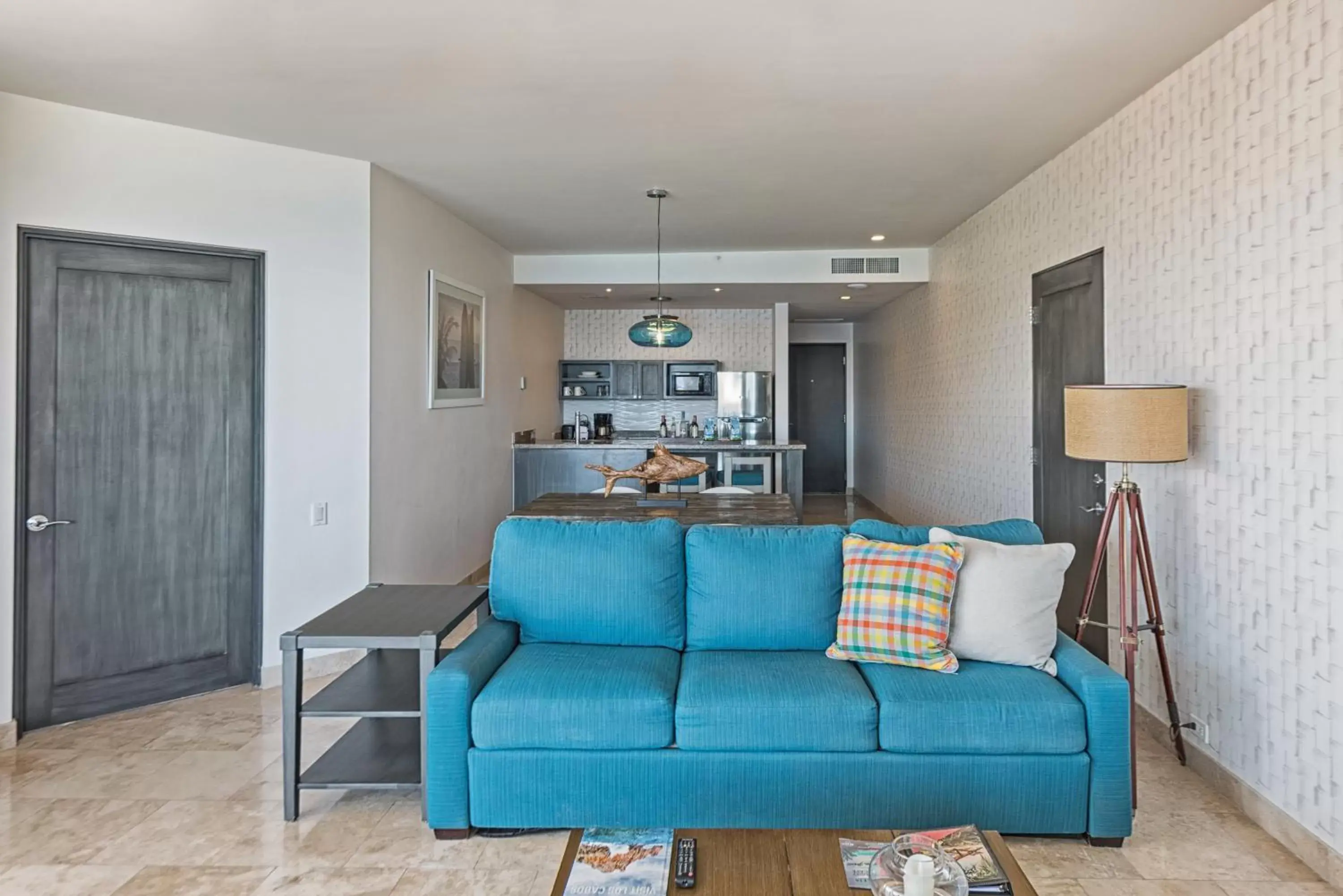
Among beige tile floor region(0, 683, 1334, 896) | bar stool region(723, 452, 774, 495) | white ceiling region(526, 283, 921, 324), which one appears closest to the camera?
A: beige tile floor region(0, 683, 1334, 896)

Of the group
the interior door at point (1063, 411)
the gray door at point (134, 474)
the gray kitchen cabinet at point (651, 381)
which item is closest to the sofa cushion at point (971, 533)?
the interior door at point (1063, 411)

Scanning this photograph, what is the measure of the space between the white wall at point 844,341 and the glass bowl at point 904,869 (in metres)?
9.70

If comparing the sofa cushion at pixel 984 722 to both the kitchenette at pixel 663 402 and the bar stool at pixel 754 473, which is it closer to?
the bar stool at pixel 754 473

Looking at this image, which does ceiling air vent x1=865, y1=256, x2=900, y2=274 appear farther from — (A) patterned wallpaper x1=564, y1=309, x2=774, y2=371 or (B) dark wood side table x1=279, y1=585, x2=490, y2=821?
(B) dark wood side table x1=279, y1=585, x2=490, y2=821

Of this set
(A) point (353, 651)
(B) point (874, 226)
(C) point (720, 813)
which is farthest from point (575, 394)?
(C) point (720, 813)

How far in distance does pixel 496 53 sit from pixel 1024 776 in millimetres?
3040

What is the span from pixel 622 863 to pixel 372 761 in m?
1.43

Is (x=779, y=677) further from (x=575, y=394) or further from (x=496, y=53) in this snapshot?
(x=575, y=394)

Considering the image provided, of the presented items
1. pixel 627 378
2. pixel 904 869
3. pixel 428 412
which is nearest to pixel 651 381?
pixel 627 378

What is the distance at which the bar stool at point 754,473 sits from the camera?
25.7ft

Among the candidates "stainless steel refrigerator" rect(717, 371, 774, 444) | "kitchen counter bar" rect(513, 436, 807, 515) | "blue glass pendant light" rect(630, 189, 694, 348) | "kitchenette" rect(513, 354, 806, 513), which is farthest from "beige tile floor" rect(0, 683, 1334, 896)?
"stainless steel refrigerator" rect(717, 371, 774, 444)

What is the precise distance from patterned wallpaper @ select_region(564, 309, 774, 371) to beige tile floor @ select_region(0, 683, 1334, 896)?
679 centimetres

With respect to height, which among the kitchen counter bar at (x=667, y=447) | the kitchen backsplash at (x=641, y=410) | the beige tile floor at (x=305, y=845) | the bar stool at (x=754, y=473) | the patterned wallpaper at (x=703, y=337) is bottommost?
the beige tile floor at (x=305, y=845)

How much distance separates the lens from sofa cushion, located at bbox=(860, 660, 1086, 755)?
2340 millimetres
